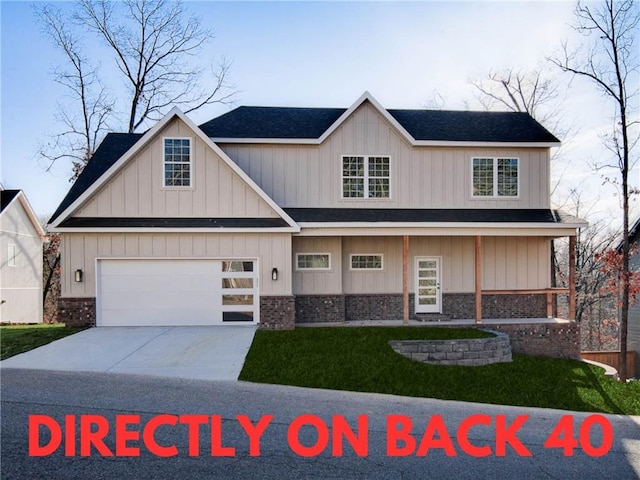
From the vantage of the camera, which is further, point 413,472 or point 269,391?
point 269,391

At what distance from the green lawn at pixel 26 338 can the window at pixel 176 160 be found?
4.82 m

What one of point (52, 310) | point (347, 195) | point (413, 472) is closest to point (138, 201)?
point (347, 195)

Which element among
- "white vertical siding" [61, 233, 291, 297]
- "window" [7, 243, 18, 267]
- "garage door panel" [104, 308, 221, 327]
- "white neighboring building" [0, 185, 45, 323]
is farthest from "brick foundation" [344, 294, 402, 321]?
"window" [7, 243, 18, 267]

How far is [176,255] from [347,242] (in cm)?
539

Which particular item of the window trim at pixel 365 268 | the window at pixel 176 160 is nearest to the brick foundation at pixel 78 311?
the window at pixel 176 160

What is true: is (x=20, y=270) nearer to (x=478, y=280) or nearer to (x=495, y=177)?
(x=478, y=280)

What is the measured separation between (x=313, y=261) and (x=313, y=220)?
1.60 meters

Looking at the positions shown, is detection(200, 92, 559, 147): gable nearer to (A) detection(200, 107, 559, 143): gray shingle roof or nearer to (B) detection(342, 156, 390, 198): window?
(A) detection(200, 107, 559, 143): gray shingle roof

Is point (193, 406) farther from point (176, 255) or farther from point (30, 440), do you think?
point (176, 255)

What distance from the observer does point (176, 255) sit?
12.6 metres

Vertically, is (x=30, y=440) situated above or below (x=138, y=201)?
below

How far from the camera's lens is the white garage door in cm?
1255

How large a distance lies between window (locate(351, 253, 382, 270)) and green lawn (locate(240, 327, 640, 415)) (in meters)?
3.08

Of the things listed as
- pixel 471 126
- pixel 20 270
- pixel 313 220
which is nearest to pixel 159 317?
pixel 313 220
